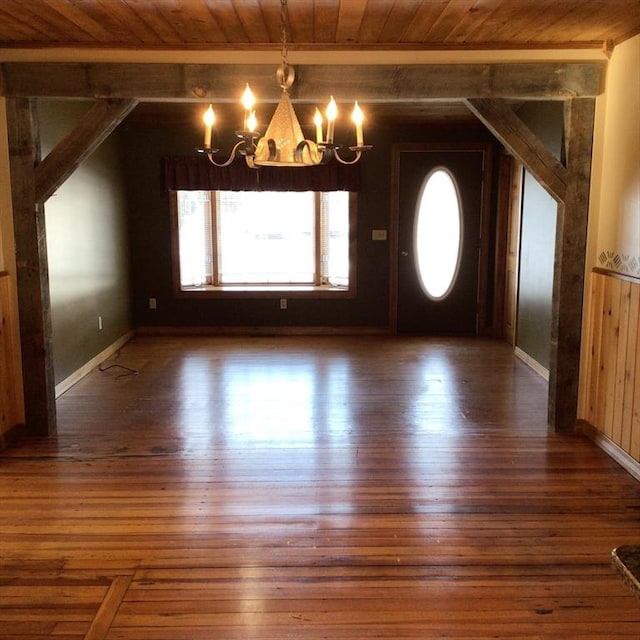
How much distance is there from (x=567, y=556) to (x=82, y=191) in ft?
15.5

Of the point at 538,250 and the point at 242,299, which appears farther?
the point at 242,299

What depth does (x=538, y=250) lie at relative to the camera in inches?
227

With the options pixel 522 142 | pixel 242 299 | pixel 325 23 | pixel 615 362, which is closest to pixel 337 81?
pixel 325 23

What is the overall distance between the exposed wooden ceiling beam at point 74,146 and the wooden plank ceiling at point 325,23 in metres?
0.36

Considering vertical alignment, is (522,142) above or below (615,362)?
above

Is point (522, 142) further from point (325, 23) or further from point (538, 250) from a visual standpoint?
point (538, 250)

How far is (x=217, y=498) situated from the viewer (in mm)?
3311

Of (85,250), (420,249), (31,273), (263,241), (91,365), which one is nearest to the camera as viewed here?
(31,273)

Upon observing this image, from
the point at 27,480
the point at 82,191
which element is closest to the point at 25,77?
the point at 82,191

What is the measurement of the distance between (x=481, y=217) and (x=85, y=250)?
13.6 ft

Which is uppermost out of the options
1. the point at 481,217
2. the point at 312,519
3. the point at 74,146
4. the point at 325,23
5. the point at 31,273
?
the point at 325,23

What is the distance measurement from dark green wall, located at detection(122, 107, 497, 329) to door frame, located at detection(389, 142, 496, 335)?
0.06 m

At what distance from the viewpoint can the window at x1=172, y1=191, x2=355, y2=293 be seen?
293 inches

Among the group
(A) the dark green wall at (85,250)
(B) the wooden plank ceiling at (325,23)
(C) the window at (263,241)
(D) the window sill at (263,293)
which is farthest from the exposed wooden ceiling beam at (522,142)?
(D) the window sill at (263,293)
